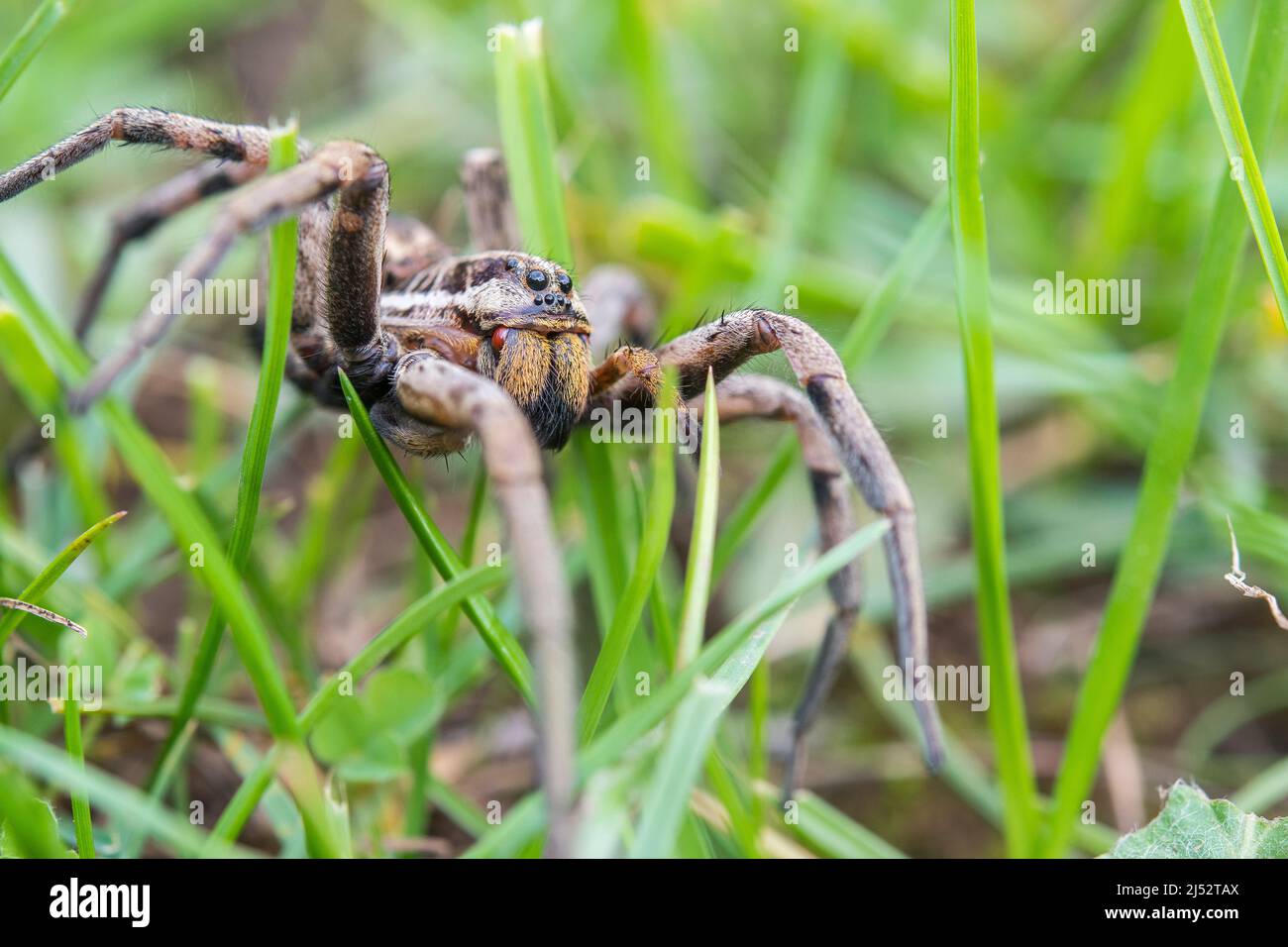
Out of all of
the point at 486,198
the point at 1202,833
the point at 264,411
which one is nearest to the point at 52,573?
the point at 264,411

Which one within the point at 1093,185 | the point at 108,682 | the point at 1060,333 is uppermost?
the point at 1093,185

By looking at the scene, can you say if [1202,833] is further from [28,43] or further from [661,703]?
[28,43]

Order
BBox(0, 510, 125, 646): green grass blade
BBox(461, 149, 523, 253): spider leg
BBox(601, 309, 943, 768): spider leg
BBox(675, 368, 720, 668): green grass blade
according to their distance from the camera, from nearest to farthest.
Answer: BBox(675, 368, 720, 668): green grass blade < BBox(0, 510, 125, 646): green grass blade < BBox(601, 309, 943, 768): spider leg < BBox(461, 149, 523, 253): spider leg

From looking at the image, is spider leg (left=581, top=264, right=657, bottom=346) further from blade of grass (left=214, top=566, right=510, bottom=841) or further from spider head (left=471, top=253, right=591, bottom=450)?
blade of grass (left=214, top=566, right=510, bottom=841)

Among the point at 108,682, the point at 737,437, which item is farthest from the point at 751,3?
the point at 108,682

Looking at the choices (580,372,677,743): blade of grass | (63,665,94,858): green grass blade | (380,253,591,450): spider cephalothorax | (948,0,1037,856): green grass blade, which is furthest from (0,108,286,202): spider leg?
(948,0,1037,856): green grass blade

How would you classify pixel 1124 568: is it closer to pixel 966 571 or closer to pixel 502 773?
pixel 966 571
